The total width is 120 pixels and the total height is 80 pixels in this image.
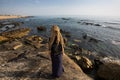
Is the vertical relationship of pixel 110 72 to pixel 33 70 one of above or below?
below

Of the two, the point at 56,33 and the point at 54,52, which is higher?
the point at 56,33

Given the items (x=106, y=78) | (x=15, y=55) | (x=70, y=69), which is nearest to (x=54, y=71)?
(x=70, y=69)

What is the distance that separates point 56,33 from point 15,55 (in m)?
6.21

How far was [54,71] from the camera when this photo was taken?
7.87 meters

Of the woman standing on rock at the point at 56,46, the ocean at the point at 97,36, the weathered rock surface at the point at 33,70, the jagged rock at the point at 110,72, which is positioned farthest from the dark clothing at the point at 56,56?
the ocean at the point at 97,36

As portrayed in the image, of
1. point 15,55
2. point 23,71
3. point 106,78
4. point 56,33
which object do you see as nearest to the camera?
point 56,33

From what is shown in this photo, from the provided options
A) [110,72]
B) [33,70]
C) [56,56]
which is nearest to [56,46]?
[56,56]

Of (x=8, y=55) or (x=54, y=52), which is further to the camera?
(x=8, y=55)

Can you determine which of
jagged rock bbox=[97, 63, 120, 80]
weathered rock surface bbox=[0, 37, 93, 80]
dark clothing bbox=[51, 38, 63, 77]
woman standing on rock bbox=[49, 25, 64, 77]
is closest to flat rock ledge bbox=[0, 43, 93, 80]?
weathered rock surface bbox=[0, 37, 93, 80]

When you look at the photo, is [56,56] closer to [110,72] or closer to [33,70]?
[33,70]

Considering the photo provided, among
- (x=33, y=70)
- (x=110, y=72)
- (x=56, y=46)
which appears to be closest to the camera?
(x=56, y=46)

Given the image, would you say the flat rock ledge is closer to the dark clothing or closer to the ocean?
the dark clothing

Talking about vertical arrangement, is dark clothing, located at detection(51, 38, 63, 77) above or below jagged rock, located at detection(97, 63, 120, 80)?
above

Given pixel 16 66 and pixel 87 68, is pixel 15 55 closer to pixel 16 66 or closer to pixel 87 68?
pixel 16 66
